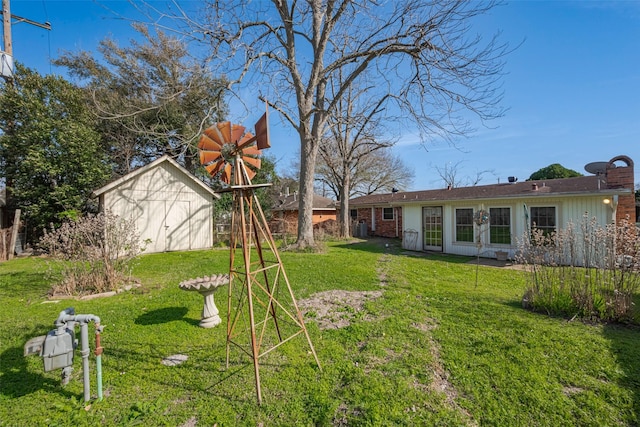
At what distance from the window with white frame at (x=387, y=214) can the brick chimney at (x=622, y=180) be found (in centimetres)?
1071

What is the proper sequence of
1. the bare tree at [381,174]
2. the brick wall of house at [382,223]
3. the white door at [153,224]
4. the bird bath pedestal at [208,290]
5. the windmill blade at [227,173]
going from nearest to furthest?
the windmill blade at [227,173], the bird bath pedestal at [208,290], the white door at [153,224], the brick wall of house at [382,223], the bare tree at [381,174]

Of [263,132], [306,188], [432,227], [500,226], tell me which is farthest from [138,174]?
[500,226]

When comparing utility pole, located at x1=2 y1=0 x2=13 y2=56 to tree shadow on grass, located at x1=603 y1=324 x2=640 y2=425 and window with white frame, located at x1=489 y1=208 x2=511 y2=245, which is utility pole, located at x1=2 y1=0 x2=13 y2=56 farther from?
window with white frame, located at x1=489 y1=208 x2=511 y2=245

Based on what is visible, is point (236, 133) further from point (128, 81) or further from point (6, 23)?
point (128, 81)

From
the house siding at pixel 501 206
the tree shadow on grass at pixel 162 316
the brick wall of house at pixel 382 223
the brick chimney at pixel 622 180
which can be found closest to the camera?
the tree shadow on grass at pixel 162 316

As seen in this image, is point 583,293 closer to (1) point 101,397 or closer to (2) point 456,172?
(1) point 101,397

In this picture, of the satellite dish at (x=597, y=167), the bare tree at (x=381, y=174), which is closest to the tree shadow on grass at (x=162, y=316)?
the satellite dish at (x=597, y=167)

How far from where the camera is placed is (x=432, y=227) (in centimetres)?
1267

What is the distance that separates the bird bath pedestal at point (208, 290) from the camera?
409cm

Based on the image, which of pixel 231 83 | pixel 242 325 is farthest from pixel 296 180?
pixel 242 325

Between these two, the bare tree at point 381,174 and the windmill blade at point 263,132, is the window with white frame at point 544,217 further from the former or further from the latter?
the bare tree at point 381,174

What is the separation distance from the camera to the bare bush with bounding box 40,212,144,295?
19.2 feet

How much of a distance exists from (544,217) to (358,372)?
10086 millimetres

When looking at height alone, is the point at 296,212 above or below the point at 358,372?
above
